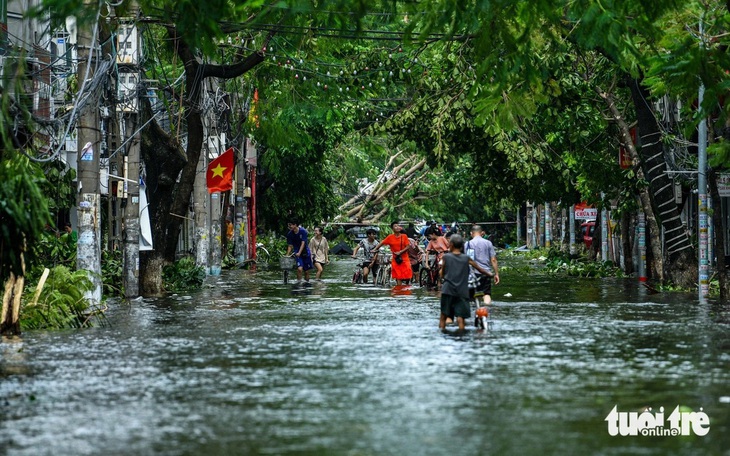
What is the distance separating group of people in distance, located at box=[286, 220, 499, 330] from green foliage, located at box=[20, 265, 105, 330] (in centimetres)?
574

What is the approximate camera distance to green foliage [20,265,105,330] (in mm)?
19922

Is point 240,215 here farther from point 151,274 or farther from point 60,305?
point 60,305

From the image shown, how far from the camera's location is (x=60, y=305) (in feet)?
66.3

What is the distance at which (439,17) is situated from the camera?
52.0 ft

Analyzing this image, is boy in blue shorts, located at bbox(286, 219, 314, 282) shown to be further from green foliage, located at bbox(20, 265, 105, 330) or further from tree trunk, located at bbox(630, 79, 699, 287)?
green foliage, located at bbox(20, 265, 105, 330)

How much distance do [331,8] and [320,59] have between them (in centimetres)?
1421

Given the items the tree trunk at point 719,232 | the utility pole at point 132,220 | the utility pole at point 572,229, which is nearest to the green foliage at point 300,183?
the utility pole at point 572,229

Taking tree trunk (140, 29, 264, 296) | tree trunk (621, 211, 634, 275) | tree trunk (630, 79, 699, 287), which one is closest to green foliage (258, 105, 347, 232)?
tree trunk (621, 211, 634, 275)

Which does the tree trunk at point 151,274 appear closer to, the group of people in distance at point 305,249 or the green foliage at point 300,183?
the group of people in distance at point 305,249

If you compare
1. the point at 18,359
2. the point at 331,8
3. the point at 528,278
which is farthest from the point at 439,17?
the point at 528,278

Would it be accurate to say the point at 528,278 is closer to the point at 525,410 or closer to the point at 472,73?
the point at 472,73

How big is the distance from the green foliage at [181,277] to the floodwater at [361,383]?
326 inches

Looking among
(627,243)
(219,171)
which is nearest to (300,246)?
(219,171)

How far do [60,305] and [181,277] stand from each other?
12.5 metres
